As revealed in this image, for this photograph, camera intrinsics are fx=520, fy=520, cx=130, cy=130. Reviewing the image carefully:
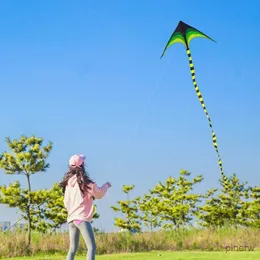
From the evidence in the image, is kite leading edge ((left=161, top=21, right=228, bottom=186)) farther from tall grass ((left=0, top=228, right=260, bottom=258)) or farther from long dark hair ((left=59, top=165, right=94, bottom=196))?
tall grass ((left=0, top=228, right=260, bottom=258))

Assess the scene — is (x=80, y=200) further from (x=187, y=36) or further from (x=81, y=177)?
(x=187, y=36)

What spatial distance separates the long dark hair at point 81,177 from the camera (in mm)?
6352

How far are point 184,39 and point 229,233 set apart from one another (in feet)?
31.0

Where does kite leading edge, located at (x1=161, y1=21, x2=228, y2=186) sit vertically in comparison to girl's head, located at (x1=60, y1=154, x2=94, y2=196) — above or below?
above

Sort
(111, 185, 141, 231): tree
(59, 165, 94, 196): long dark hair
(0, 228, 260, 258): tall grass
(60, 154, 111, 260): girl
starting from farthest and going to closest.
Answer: (111, 185, 141, 231): tree → (0, 228, 260, 258): tall grass → (59, 165, 94, 196): long dark hair → (60, 154, 111, 260): girl

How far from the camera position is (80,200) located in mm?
6320

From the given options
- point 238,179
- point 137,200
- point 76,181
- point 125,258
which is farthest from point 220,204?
point 76,181

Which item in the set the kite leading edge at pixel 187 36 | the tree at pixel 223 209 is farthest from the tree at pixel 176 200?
the kite leading edge at pixel 187 36

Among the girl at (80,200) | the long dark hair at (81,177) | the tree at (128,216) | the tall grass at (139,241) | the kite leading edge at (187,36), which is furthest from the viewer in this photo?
the tree at (128,216)

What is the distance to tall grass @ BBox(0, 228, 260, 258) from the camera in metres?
14.6

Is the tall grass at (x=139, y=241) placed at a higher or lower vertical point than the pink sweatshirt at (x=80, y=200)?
higher

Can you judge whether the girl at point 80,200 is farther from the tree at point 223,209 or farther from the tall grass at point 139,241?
the tree at point 223,209

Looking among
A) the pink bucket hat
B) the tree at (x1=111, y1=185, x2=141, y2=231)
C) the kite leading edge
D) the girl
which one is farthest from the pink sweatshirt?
the tree at (x1=111, y1=185, x2=141, y2=231)

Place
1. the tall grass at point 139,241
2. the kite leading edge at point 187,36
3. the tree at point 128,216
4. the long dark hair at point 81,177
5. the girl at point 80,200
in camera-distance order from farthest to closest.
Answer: the tree at point 128,216, the tall grass at point 139,241, the kite leading edge at point 187,36, the long dark hair at point 81,177, the girl at point 80,200
